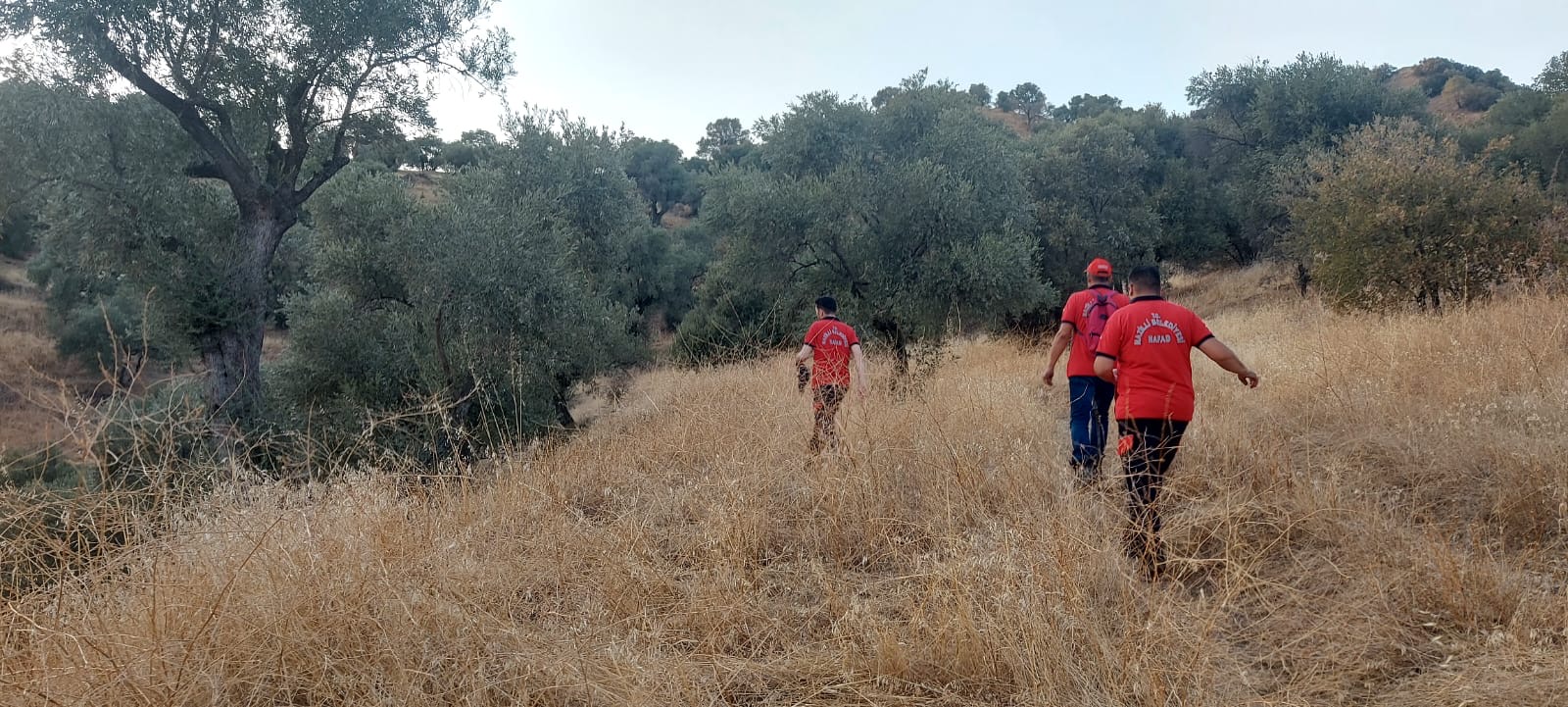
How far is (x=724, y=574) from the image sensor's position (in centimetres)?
346

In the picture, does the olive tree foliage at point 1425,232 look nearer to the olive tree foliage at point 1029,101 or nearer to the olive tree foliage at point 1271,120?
the olive tree foliage at point 1271,120

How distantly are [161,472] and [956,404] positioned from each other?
16.9 ft

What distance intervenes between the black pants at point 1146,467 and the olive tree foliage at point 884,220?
6.22m

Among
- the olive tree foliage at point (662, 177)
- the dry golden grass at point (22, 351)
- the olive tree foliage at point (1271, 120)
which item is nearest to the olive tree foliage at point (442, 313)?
the dry golden grass at point (22, 351)

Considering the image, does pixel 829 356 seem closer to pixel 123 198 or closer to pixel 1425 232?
pixel 1425 232

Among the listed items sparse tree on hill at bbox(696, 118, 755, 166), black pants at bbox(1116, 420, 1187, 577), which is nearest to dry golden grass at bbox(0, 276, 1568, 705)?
black pants at bbox(1116, 420, 1187, 577)

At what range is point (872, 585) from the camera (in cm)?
344

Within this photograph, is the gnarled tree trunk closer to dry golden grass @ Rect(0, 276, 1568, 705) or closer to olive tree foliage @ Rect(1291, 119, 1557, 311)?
dry golden grass @ Rect(0, 276, 1568, 705)

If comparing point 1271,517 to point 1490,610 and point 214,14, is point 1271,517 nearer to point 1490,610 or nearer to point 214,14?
point 1490,610

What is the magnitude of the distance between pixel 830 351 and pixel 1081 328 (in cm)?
199

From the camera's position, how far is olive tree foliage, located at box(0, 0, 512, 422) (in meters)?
9.79

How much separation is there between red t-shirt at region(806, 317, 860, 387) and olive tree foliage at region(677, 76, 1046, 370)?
3.54 m

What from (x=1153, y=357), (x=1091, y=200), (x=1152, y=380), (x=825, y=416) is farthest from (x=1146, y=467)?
(x=1091, y=200)

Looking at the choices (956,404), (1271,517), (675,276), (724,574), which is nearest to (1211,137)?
(675,276)
